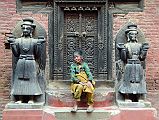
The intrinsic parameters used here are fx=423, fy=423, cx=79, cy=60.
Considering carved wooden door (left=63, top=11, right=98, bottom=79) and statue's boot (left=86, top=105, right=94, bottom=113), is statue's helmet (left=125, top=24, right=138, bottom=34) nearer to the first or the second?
carved wooden door (left=63, top=11, right=98, bottom=79)

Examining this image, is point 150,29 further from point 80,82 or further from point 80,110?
point 80,110

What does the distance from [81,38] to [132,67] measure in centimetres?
120

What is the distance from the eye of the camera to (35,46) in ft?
22.8

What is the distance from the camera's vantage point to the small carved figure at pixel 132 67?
22.7 feet

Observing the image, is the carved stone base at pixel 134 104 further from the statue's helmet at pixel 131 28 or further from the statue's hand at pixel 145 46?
the statue's helmet at pixel 131 28

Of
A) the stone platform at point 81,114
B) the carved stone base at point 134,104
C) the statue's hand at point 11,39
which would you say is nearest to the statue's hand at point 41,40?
the statue's hand at point 11,39

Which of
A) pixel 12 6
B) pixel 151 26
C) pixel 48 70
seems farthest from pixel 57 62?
pixel 151 26

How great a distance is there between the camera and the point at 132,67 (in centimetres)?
696

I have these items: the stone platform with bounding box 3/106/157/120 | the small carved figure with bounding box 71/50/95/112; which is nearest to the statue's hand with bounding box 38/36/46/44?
the small carved figure with bounding box 71/50/95/112

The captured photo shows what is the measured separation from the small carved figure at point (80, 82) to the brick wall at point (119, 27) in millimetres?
1054

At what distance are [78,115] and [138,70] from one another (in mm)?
Result: 1227

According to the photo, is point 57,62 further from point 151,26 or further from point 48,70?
point 151,26

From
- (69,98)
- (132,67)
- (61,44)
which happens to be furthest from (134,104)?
(61,44)

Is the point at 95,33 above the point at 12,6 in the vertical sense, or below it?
below
